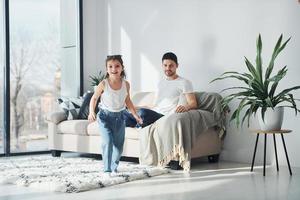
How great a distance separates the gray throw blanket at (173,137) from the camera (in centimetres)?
421

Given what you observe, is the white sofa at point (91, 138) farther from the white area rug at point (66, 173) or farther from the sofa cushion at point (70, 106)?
the white area rug at point (66, 173)

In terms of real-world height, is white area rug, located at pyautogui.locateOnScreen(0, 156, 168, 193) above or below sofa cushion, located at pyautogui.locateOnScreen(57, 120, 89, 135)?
below

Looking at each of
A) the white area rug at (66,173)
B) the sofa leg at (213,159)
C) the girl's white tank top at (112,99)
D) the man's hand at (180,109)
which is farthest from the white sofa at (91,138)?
the girl's white tank top at (112,99)

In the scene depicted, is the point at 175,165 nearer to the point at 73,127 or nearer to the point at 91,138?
the point at 91,138

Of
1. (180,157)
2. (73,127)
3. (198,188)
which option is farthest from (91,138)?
(198,188)

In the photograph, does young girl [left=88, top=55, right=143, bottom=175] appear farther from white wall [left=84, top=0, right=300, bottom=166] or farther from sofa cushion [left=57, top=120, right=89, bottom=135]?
white wall [left=84, top=0, right=300, bottom=166]

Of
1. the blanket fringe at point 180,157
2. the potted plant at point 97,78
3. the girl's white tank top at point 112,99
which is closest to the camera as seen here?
the girl's white tank top at point 112,99

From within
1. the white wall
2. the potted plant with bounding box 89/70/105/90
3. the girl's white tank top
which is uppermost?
the white wall

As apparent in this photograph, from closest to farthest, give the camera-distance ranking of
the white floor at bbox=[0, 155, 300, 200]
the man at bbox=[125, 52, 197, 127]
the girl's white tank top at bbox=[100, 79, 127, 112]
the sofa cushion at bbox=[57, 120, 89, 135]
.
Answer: the white floor at bbox=[0, 155, 300, 200] < the girl's white tank top at bbox=[100, 79, 127, 112] < the man at bbox=[125, 52, 197, 127] < the sofa cushion at bbox=[57, 120, 89, 135]

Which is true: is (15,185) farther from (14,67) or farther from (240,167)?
(14,67)

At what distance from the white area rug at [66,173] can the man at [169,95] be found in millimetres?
497

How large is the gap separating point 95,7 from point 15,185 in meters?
3.65

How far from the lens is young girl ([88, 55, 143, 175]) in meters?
3.94

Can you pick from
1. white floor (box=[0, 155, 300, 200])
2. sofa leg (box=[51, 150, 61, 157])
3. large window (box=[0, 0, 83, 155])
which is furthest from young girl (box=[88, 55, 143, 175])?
large window (box=[0, 0, 83, 155])
